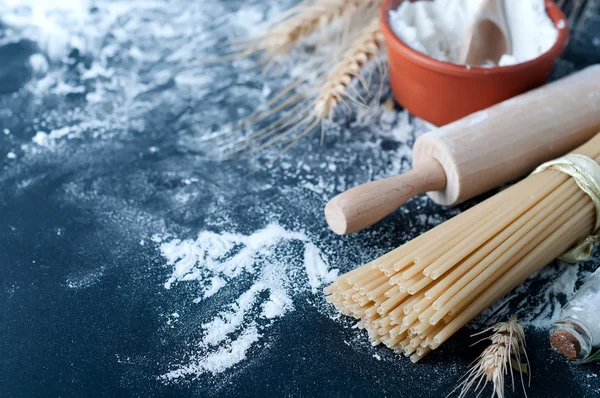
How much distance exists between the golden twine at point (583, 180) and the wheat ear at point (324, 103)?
41 cm

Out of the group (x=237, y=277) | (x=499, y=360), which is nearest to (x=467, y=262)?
(x=499, y=360)

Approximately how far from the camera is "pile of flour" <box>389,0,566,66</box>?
1.16 m

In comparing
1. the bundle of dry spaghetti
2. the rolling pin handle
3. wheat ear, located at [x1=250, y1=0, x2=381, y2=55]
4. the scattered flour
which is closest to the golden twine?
the bundle of dry spaghetti

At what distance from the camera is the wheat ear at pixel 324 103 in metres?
1.19

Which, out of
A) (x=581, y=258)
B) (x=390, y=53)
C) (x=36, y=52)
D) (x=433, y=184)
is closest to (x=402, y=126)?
(x=390, y=53)

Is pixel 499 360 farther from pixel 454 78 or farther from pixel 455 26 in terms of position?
pixel 455 26

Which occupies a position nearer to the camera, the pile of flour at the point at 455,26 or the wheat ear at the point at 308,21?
the pile of flour at the point at 455,26

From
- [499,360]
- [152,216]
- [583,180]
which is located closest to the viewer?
[499,360]

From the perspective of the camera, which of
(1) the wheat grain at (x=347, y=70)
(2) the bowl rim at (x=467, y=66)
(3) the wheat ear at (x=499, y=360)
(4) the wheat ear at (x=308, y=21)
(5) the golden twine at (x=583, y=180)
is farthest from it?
(4) the wheat ear at (x=308, y=21)

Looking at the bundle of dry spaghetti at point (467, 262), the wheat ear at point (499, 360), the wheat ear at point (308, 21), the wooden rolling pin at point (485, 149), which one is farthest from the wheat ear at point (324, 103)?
the wheat ear at point (499, 360)

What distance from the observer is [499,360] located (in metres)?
0.79

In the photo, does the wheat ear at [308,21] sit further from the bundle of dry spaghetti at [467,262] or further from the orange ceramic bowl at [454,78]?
the bundle of dry spaghetti at [467,262]

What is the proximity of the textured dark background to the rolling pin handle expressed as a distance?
6 cm

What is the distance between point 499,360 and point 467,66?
537 mm
